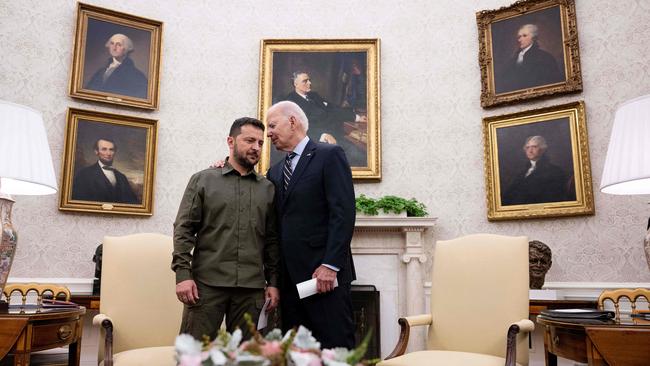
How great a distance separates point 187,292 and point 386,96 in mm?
3463

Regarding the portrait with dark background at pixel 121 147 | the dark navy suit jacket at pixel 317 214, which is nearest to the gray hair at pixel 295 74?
the portrait with dark background at pixel 121 147

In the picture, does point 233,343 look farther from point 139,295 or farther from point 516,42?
point 516,42

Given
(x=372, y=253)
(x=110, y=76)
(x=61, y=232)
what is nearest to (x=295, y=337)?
(x=372, y=253)

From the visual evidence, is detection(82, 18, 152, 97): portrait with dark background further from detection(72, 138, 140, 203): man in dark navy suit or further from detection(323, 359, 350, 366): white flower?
detection(323, 359, 350, 366): white flower

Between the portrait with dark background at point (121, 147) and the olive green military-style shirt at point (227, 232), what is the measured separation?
241 centimetres

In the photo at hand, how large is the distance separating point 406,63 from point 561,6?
154cm

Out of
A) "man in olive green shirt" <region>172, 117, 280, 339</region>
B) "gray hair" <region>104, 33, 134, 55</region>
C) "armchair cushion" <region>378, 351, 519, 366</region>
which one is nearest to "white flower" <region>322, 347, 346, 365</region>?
"man in olive green shirt" <region>172, 117, 280, 339</region>

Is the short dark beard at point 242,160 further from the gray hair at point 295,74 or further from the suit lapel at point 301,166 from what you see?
the gray hair at point 295,74

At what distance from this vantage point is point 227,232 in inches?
106

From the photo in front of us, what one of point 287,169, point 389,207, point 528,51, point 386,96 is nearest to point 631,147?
point 287,169

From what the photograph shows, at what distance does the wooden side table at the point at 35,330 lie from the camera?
219 centimetres

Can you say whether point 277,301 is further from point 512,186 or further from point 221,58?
point 221,58

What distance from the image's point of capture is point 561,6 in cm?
477

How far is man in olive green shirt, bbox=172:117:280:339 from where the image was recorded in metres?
2.60
